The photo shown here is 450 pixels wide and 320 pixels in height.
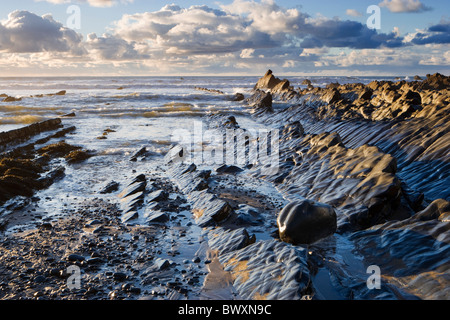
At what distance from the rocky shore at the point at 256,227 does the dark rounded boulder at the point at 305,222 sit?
0.08 ft

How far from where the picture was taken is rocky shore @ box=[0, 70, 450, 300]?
634cm

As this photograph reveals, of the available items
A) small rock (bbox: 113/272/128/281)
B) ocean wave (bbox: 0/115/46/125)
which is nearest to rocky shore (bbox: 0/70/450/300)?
small rock (bbox: 113/272/128/281)

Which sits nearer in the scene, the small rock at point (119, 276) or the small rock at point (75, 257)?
the small rock at point (119, 276)

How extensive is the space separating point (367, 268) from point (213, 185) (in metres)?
7.15

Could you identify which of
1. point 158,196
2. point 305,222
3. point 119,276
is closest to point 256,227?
point 305,222

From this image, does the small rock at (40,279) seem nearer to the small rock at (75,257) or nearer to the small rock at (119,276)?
the small rock at (75,257)

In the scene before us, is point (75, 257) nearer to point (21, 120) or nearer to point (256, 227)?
point (256, 227)

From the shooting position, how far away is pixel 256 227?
928 centimetres

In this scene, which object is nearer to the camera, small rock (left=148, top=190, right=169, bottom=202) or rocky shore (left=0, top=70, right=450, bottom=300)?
rocky shore (left=0, top=70, right=450, bottom=300)

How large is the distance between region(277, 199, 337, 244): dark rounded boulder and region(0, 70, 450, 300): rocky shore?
3cm

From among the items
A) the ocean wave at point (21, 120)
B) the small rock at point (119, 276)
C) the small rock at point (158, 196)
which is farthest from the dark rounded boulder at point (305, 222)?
the ocean wave at point (21, 120)

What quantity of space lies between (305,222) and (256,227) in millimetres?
1834

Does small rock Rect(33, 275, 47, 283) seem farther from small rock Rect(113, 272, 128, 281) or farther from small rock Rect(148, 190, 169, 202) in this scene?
small rock Rect(148, 190, 169, 202)

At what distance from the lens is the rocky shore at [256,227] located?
6.34 m
